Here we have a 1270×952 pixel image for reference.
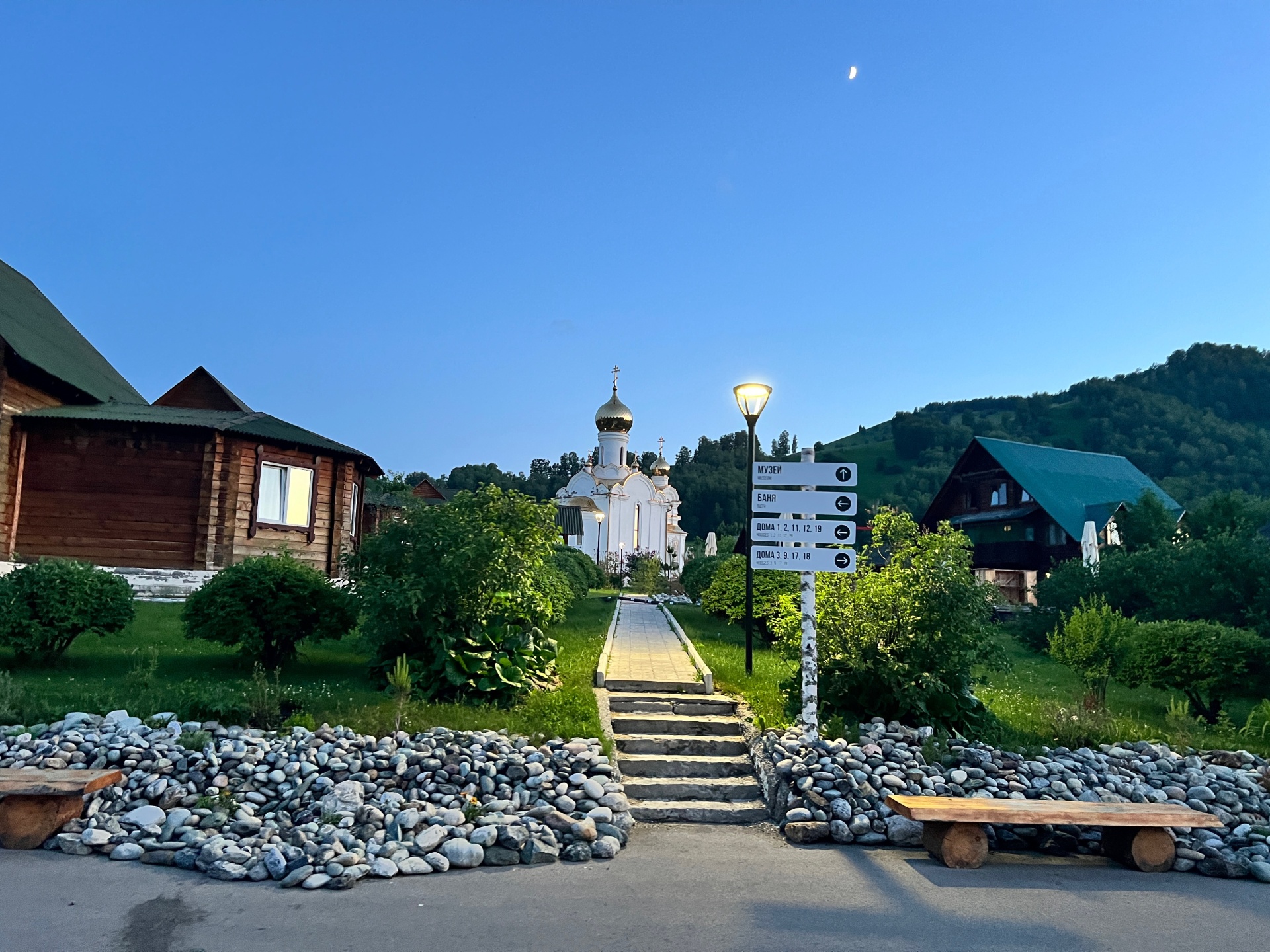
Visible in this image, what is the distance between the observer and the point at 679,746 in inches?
326

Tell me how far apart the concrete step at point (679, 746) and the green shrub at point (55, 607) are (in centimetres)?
Answer: 619

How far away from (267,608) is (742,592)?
34.0 ft

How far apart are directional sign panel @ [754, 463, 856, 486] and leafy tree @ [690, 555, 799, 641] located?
19.9 ft

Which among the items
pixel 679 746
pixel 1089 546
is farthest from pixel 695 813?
pixel 1089 546

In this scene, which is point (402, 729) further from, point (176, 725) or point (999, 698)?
point (999, 698)

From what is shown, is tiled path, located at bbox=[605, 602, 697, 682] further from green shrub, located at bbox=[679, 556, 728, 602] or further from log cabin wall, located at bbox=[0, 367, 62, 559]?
log cabin wall, located at bbox=[0, 367, 62, 559]

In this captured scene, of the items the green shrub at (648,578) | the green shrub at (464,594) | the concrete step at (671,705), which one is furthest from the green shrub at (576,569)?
the concrete step at (671,705)

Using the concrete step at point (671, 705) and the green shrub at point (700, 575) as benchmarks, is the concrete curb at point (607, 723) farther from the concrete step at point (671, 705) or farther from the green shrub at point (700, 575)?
the green shrub at point (700, 575)

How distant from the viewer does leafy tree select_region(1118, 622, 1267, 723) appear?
1028 centimetres

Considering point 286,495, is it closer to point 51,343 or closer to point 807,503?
point 51,343

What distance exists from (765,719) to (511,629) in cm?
293

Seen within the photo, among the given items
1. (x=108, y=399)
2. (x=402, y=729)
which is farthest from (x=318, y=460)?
(x=402, y=729)

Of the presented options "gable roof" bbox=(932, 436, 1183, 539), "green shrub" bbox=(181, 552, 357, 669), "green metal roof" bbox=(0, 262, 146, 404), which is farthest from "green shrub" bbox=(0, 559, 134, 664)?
"gable roof" bbox=(932, 436, 1183, 539)

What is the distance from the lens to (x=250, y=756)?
22.8ft
